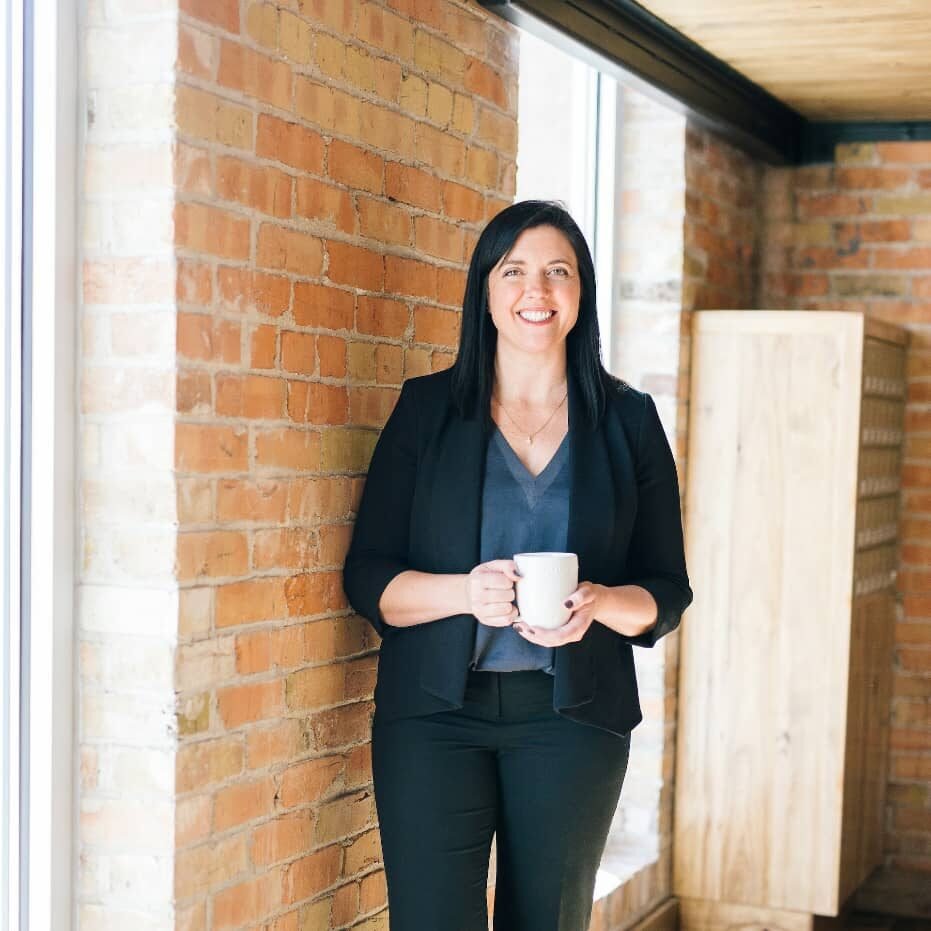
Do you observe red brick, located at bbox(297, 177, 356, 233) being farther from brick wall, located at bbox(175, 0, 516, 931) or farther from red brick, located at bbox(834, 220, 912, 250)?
red brick, located at bbox(834, 220, 912, 250)

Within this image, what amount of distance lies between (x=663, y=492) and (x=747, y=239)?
222cm

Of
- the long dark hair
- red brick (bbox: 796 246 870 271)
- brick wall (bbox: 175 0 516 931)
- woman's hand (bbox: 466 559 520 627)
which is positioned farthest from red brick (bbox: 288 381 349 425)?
red brick (bbox: 796 246 870 271)

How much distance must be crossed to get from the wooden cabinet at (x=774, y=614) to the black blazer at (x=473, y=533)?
57.1 inches

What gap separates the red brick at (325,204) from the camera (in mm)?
2395

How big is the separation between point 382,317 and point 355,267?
0.13 metres

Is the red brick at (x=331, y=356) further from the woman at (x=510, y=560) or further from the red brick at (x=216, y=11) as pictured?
the red brick at (x=216, y=11)

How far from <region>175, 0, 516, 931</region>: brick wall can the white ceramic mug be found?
1.44ft

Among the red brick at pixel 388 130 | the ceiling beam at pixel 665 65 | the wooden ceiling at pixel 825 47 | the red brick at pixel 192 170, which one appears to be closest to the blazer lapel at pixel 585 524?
the red brick at pixel 388 130

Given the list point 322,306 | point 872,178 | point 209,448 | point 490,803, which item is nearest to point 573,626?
point 490,803

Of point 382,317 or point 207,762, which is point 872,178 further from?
point 207,762

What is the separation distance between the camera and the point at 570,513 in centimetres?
235

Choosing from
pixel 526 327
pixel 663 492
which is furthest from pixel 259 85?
pixel 663 492

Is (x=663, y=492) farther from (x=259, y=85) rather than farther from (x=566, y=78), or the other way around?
(x=566, y=78)

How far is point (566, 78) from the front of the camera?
377 cm
